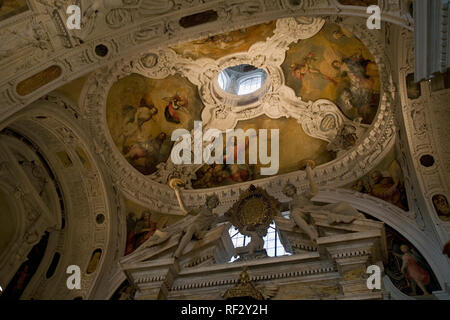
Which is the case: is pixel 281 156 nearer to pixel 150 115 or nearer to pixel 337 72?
pixel 337 72

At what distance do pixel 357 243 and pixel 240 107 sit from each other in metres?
8.30

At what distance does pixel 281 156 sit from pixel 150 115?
14.7 feet

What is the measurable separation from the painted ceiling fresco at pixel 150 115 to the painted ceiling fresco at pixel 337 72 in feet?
11.2

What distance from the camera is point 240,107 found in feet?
53.1

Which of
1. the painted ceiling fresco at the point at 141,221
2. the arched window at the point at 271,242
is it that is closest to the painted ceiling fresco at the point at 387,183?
the arched window at the point at 271,242

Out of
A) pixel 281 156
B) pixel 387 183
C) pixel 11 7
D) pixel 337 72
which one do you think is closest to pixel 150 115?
pixel 281 156

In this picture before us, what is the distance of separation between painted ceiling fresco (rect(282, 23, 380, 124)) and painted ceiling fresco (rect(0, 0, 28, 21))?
7765 mm

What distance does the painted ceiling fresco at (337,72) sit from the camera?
13.7 m

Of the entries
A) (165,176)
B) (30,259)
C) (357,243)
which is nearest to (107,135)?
(165,176)

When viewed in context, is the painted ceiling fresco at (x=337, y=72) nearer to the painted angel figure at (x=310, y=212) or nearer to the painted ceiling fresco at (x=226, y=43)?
the painted ceiling fresco at (x=226, y=43)

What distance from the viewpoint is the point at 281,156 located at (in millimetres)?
15812
